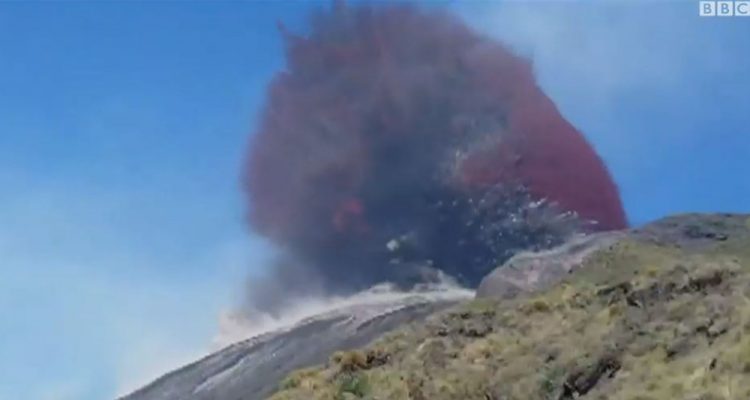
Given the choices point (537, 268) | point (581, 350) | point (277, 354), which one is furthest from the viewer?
point (537, 268)

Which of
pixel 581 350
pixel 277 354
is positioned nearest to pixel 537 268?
pixel 277 354

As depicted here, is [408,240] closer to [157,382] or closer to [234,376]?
[157,382]

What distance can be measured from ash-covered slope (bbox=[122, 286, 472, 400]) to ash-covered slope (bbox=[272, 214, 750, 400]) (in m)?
34.8

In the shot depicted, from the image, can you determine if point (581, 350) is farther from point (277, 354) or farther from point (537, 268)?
point (537, 268)

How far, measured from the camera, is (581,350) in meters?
27.6

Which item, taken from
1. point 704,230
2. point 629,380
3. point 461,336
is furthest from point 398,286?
point 629,380

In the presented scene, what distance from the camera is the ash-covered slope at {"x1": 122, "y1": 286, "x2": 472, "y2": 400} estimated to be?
89.9m

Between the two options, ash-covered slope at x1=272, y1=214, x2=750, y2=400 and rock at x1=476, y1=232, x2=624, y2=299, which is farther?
rock at x1=476, y1=232, x2=624, y2=299

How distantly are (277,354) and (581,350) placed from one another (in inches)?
2967

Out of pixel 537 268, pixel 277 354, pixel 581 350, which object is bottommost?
pixel 581 350

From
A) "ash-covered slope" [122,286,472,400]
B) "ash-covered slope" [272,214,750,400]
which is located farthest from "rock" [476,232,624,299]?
"ash-covered slope" [272,214,750,400]

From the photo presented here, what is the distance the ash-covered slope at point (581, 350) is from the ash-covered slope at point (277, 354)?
114 ft

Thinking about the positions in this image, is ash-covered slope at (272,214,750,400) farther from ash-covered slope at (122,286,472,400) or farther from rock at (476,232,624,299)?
rock at (476,232,624,299)

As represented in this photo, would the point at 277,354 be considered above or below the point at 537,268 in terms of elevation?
below
